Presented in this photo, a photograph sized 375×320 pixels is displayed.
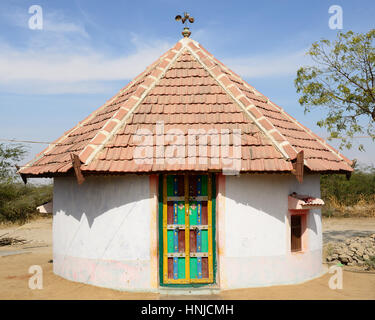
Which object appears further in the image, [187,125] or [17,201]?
[17,201]

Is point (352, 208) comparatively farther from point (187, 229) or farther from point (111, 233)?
point (111, 233)

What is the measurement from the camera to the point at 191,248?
772 centimetres

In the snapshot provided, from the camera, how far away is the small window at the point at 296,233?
850cm

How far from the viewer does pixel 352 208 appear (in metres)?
26.7

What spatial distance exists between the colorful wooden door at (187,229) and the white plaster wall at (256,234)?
0.34m

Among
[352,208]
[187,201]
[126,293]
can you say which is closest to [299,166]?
[187,201]

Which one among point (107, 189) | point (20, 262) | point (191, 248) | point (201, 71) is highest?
point (201, 71)

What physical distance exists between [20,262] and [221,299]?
7.01 meters

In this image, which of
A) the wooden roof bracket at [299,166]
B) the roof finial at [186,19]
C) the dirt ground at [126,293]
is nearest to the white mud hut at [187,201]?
the wooden roof bracket at [299,166]

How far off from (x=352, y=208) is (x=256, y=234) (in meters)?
21.5

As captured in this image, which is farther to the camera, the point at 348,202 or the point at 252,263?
the point at 348,202

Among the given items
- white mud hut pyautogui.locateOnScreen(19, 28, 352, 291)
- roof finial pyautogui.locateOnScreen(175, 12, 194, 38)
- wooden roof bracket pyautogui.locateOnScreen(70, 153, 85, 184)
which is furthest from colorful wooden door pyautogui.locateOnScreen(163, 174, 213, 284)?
roof finial pyautogui.locateOnScreen(175, 12, 194, 38)
